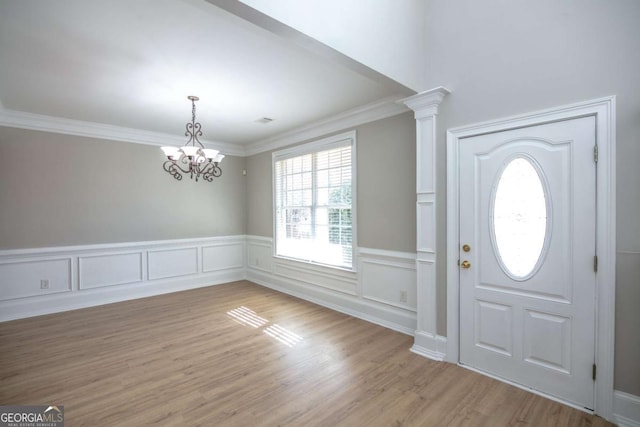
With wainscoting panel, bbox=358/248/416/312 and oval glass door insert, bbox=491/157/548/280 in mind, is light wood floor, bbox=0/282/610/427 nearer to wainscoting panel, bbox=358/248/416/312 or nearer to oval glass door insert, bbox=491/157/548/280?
wainscoting panel, bbox=358/248/416/312

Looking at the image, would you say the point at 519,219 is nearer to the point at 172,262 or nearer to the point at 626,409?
the point at 626,409

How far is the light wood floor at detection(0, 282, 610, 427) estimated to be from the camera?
2.09 m

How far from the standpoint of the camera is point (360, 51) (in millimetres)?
2242

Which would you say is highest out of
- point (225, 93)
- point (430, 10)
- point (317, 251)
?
point (430, 10)

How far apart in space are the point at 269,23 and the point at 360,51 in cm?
77

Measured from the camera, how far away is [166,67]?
274 centimetres

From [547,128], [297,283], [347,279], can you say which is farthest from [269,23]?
[297,283]

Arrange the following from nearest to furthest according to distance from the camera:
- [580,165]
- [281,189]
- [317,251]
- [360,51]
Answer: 1. [580,165]
2. [360,51]
3. [317,251]
4. [281,189]

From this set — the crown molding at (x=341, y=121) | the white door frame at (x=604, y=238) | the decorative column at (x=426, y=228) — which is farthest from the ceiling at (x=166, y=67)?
the white door frame at (x=604, y=238)

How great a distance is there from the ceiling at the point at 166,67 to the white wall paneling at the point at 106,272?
6.52ft

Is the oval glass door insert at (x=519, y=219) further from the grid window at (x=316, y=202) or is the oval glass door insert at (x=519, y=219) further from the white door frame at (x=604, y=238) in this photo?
the grid window at (x=316, y=202)

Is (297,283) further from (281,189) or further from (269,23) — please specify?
(269,23)

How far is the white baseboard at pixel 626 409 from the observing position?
1918mm

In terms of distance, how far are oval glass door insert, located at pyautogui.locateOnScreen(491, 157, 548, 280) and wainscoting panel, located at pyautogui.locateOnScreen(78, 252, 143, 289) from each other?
5.09 metres
